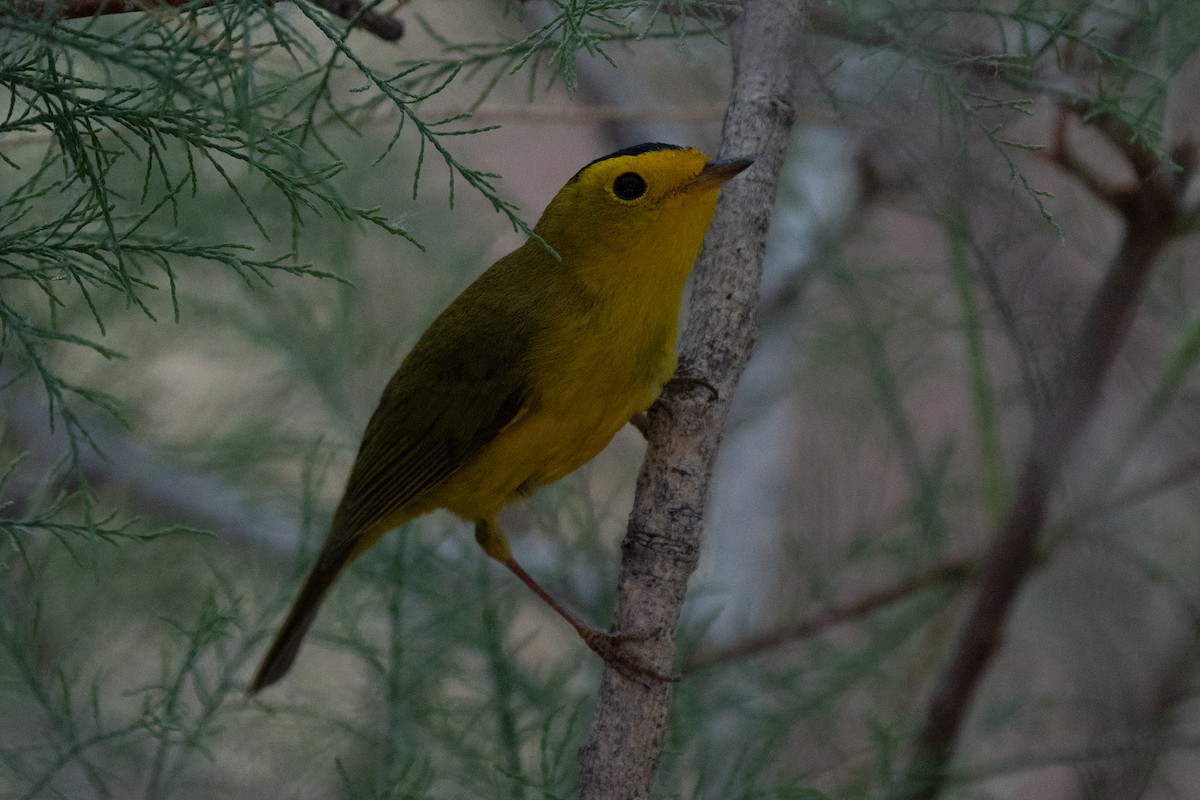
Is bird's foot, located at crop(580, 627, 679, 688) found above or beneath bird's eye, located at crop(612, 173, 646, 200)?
beneath

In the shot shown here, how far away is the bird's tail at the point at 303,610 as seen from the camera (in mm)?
2709

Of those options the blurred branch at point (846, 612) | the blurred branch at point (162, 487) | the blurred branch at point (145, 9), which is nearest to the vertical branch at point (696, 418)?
the blurred branch at point (145, 9)

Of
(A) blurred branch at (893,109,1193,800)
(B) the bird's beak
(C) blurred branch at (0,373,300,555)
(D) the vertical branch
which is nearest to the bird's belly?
(D) the vertical branch

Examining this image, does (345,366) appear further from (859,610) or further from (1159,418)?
(1159,418)

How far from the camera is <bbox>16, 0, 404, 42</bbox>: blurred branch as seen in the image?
1397mm

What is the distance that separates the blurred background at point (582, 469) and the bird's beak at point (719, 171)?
207mm

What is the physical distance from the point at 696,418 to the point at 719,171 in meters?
0.43

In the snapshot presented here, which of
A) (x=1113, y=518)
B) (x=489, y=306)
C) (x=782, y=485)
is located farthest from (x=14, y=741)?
(x=1113, y=518)

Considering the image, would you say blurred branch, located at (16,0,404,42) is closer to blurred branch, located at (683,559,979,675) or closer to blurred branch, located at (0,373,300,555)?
blurred branch, located at (683,559,979,675)

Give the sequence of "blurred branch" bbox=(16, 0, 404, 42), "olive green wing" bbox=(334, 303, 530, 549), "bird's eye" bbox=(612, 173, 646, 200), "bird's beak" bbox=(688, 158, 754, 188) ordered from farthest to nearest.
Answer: "olive green wing" bbox=(334, 303, 530, 549) → "bird's eye" bbox=(612, 173, 646, 200) → "bird's beak" bbox=(688, 158, 754, 188) → "blurred branch" bbox=(16, 0, 404, 42)

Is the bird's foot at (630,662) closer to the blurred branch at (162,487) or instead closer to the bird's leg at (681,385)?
the bird's leg at (681,385)

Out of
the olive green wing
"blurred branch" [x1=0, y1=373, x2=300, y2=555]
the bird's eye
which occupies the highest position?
"blurred branch" [x1=0, y1=373, x2=300, y2=555]

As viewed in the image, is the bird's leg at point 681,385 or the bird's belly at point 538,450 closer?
the bird's leg at point 681,385

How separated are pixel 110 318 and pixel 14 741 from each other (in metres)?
1.21
